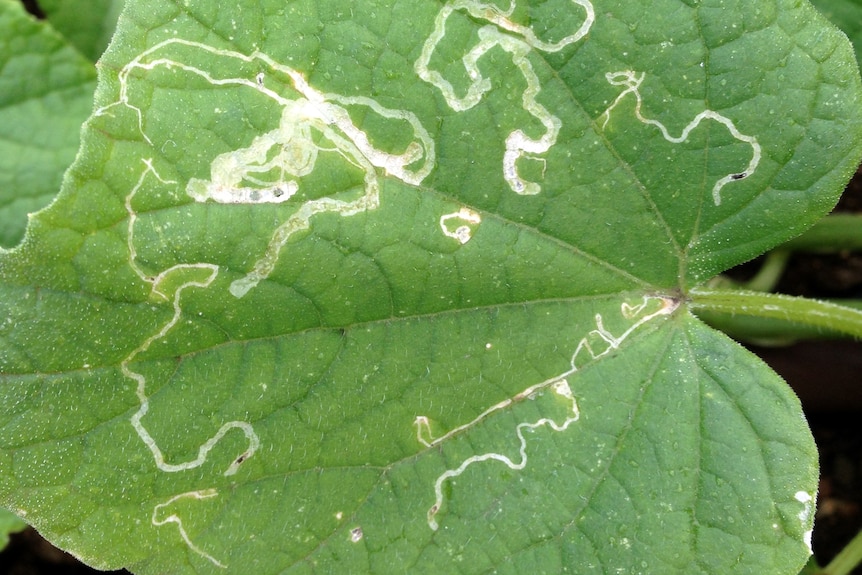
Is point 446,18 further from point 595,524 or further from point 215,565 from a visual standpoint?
point 215,565

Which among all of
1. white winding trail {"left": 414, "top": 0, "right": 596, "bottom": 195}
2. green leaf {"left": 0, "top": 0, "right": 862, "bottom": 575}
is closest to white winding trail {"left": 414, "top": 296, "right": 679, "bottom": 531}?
green leaf {"left": 0, "top": 0, "right": 862, "bottom": 575}

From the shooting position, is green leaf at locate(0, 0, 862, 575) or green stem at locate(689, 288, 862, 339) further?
green stem at locate(689, 288, 862, 339)

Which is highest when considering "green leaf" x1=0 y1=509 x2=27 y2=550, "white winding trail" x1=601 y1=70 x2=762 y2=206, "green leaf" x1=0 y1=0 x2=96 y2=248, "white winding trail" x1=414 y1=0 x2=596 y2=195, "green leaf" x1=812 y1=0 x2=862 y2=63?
"green leaf" x1=812 y1=0 x2=862 y2=63

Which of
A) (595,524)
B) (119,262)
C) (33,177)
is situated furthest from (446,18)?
(33,177)

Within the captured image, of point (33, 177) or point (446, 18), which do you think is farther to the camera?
point (33, 177)

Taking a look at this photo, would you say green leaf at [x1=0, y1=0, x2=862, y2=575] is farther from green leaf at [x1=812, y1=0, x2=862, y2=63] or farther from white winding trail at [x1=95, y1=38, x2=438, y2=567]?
green leaf at [x1=812, y1=0, x2=862, y2=63]

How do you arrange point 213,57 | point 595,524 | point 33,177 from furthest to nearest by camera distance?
point 33,177
point 595,524
point 213,57

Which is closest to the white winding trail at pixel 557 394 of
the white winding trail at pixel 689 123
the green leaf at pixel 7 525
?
the white winding trail at pixel 689 123
